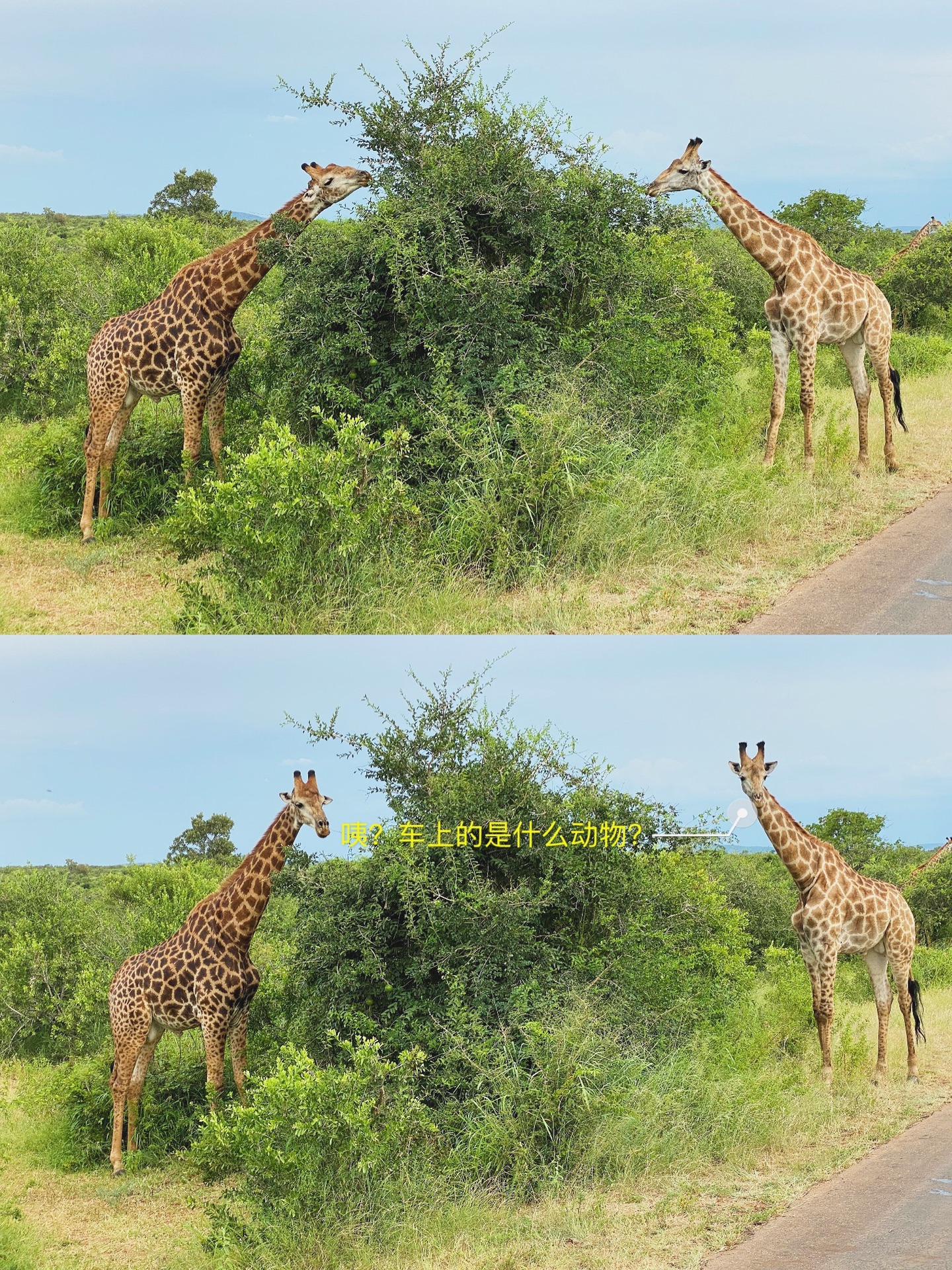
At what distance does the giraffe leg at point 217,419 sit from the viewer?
1076cm

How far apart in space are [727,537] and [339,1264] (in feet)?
21.4

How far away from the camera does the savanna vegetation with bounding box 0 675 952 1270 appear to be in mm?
6676

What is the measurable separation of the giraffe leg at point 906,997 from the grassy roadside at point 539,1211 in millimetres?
567

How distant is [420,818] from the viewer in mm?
9172

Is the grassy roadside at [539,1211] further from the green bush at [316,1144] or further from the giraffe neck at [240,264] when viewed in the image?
the giraffe neck at [240,264]

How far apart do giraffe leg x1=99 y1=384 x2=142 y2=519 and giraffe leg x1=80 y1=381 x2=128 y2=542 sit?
0.03 metres

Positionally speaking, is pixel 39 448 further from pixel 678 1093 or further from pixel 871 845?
pixel 871 845

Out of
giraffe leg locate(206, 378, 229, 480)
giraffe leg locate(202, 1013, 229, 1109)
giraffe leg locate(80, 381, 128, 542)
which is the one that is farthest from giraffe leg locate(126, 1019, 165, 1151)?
giraffe leg locate(206, 378, 229, 480)

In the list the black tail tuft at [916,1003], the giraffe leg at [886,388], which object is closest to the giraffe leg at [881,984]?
the black tail tuft at [916,1003]

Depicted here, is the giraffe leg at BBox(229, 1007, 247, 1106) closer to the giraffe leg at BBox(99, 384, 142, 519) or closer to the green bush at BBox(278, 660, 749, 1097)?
the green bush at BBox(278, 660, 749, 1097)

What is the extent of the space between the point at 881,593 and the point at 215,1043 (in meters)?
6.27

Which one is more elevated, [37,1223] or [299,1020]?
[299,1020]

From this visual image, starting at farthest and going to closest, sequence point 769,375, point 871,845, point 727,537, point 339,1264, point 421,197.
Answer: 1. point 871,845
2. point 769,375
3. point 421,197
4. point 727,537
5. point 339,1264

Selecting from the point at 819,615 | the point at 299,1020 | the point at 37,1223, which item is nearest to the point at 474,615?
the point at 819,615
